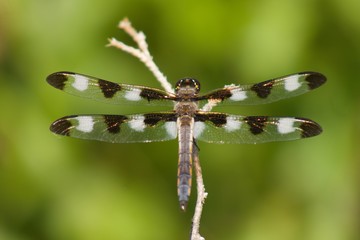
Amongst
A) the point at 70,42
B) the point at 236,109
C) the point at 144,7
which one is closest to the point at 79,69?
the point at 70,42

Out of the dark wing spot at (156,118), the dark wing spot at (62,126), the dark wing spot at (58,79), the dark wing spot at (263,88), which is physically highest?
the dark wing spot at (263,88)

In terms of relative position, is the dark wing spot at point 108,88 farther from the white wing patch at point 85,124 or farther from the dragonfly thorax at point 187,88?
the dragonfly thorax at point 187,88

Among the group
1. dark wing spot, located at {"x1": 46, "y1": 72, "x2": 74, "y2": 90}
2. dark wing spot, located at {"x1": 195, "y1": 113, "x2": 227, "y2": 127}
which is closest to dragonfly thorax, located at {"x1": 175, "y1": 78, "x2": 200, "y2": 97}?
dark wing spot, located at {"x1": 195, "y1": 113, "x2": 227, "y2": 127}

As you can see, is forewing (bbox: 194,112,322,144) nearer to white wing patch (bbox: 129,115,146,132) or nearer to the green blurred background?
white wing patch (bbox: 129,115,146,132)

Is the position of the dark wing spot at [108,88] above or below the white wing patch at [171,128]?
above

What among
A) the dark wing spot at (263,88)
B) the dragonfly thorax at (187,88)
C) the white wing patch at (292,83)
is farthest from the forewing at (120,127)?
the white wing patch at (292,83)

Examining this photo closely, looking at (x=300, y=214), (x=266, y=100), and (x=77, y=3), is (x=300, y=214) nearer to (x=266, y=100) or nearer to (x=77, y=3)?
(x=266, y=100)

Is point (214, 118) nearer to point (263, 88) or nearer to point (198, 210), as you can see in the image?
point (263, 88)
